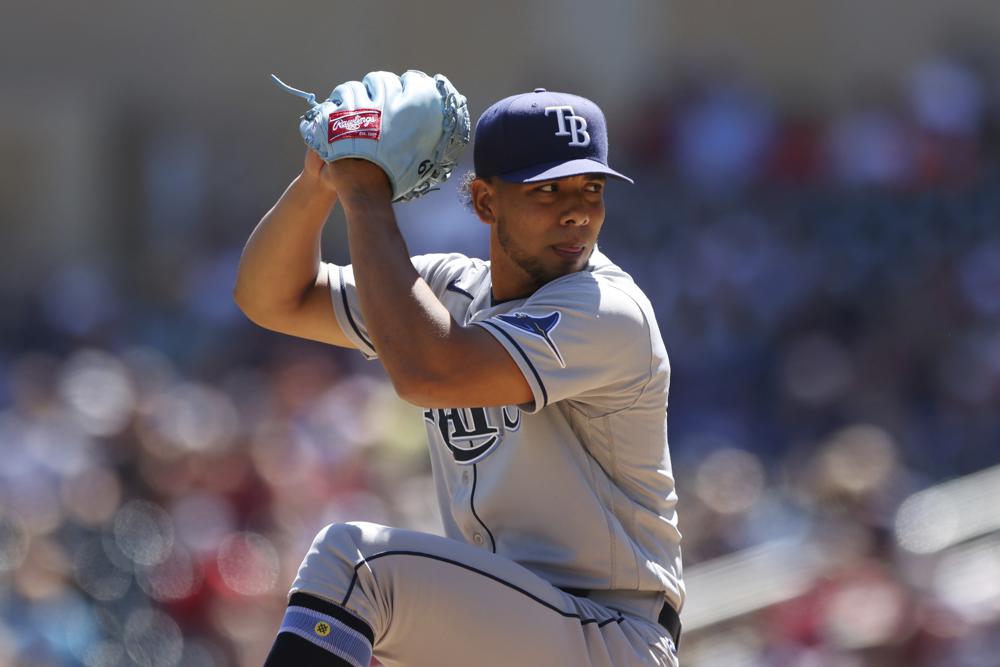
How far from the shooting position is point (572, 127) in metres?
2.22

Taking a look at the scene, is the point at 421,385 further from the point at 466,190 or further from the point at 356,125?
the point at 466,190

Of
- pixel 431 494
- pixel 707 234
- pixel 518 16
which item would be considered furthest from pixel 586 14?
pixel 431 494

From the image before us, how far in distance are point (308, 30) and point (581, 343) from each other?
36.5 ft

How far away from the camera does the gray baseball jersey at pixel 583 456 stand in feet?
7.06

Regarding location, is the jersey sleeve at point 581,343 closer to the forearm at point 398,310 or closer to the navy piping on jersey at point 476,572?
the forearm at point 398,310

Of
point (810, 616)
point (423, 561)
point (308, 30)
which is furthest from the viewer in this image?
point (308, 30)

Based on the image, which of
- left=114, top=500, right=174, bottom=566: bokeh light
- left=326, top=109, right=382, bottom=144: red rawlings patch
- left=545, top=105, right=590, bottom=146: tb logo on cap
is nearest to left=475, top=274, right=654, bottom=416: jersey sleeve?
left=545, top=105, right=590, bottom=146: tb logo on cap

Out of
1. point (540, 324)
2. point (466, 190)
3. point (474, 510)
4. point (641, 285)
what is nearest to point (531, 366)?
point (540, 324)

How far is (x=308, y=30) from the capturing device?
12781 millimetres

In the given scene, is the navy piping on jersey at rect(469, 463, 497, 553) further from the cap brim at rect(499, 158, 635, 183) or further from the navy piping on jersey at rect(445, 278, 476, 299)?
the cap brim at rect(499, 158, 635, 183)

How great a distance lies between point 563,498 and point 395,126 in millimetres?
614

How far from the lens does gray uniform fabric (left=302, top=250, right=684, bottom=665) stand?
80.4 inches

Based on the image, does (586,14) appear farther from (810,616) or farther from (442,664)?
(442,664)

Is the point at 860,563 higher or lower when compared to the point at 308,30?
lower
